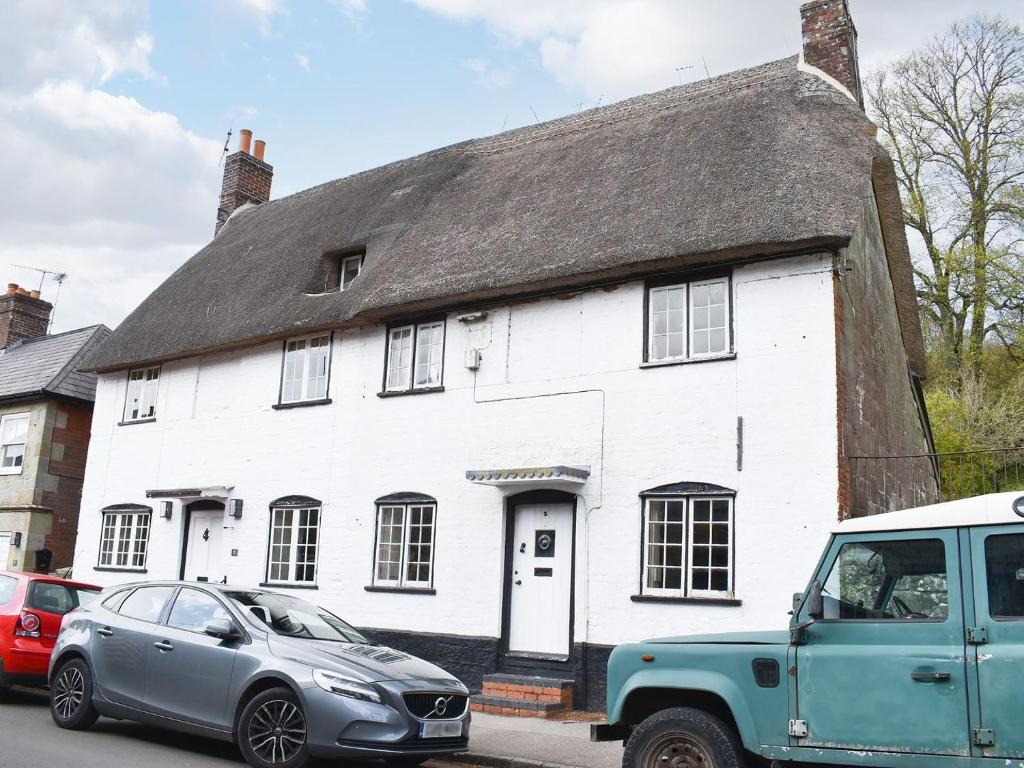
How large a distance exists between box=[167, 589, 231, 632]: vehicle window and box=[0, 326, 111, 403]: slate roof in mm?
13101

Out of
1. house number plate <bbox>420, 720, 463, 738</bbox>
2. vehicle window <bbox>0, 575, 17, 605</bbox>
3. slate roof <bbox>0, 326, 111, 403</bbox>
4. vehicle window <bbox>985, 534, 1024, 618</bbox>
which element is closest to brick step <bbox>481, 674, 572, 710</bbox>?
house number plate <bbox>420, 720, 463, 738</bbox>

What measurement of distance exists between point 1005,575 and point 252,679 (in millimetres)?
5659

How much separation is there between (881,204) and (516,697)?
9.84 meters

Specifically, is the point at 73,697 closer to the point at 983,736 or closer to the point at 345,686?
the point at 345,686

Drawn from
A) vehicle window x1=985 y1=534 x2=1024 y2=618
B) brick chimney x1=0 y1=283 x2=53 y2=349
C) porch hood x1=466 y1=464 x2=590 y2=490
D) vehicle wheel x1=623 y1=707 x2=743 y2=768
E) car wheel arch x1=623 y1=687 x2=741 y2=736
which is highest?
brick chimney x1=0 y1=283 x2=53 y2=349

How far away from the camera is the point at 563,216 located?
13375 mm

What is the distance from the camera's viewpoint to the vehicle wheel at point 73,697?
885 centimetres

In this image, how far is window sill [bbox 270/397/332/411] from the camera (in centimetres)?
1496

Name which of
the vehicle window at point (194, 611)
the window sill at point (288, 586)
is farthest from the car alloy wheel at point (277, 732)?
the window sill at point (288, 586)

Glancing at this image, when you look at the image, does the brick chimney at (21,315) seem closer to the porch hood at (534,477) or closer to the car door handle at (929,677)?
the porch hood at (534,477)

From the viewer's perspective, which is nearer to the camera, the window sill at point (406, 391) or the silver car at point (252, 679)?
the silver car at point (252, 679)

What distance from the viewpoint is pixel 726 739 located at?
5871 mm

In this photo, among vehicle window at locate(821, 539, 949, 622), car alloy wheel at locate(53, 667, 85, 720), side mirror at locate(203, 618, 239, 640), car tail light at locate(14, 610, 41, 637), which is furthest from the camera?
car tail light at locate(14, 610, 41, 637)

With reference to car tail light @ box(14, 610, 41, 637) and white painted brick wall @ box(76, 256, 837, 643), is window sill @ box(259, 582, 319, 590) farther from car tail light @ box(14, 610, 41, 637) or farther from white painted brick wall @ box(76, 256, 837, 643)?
car tail light @ box(14, 610, 41, 637)
